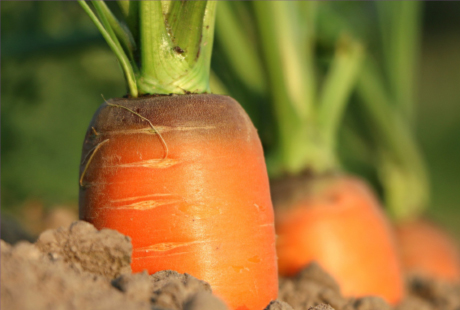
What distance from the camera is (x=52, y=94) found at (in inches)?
Answer: 157

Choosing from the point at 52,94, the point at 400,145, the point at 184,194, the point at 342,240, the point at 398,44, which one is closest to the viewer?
the point at 184,194

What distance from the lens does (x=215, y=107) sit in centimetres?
114

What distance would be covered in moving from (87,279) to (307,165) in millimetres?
1255

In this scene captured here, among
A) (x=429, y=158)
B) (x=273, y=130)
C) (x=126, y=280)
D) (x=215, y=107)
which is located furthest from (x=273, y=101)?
(x=429, y=158)

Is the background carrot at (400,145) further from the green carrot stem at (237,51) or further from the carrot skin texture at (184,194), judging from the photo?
the carrot skin texture at (184,194)

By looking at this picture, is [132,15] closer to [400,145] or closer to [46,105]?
[400,145]

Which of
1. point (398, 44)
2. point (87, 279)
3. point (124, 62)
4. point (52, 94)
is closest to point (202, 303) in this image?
point (87, 279)

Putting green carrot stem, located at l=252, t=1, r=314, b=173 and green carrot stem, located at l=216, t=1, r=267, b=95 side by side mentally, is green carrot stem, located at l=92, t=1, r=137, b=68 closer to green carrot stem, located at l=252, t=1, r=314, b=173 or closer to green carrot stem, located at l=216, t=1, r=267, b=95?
green carrot stem, located at l=252, t=1, r=314, b=173

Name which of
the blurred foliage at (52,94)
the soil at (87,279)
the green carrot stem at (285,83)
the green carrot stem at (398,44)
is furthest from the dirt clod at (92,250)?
the green carrot stem at (398,44)

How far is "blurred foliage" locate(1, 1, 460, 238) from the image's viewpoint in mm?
2701

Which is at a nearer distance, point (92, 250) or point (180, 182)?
point (92, 250)

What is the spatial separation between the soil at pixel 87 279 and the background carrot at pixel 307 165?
2.33 feet

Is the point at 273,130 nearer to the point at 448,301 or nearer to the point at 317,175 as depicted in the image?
the point at 317,175

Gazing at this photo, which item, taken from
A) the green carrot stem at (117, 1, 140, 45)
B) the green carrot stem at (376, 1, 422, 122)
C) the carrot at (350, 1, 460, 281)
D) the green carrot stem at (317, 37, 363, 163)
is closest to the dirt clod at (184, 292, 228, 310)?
the green carrot stem at (117, 1, 140, 45)
